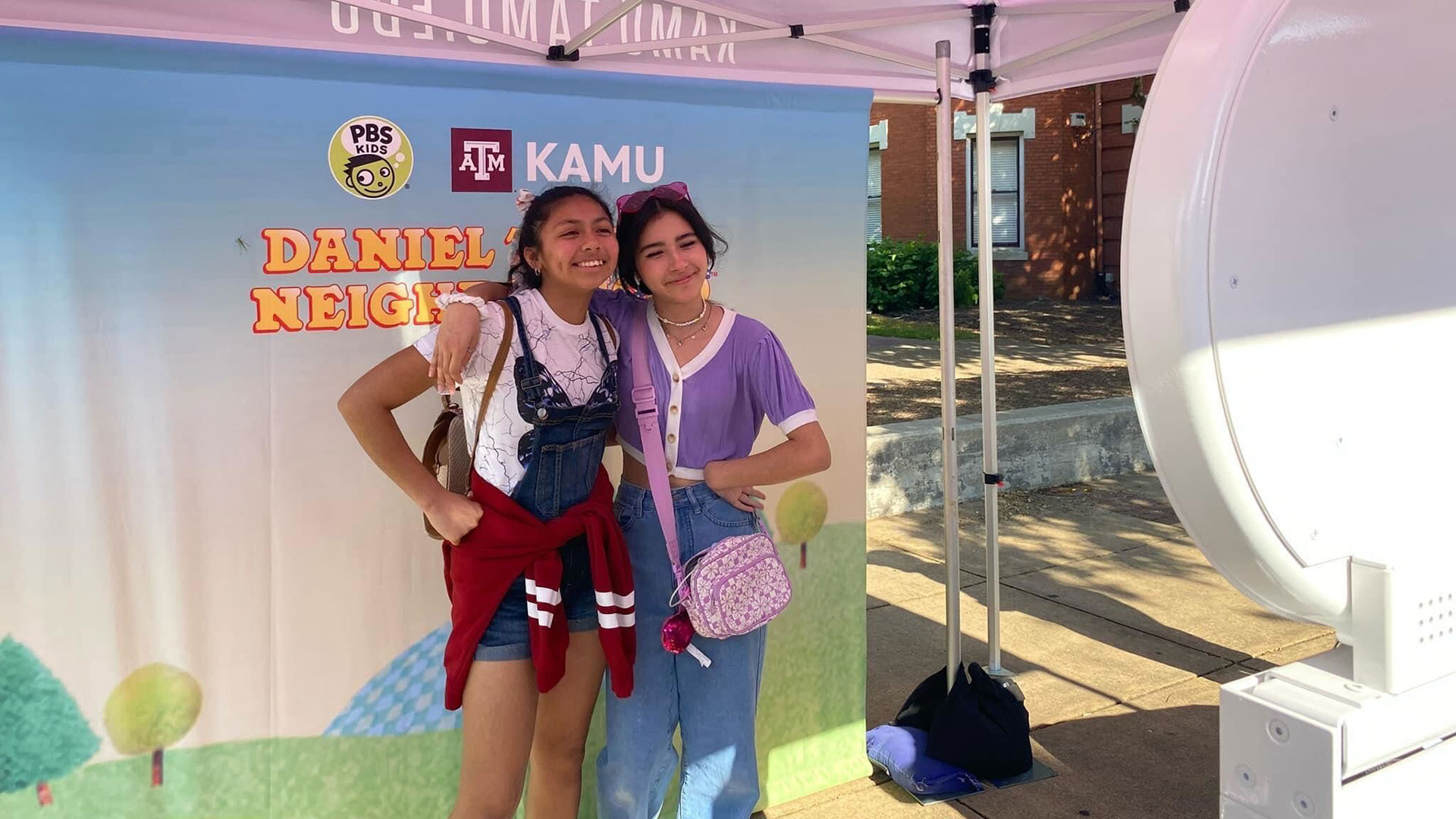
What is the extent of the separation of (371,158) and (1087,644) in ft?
12.4

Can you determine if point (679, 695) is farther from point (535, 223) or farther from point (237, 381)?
point (237, 381)

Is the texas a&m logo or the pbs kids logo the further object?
the texas a&m logo

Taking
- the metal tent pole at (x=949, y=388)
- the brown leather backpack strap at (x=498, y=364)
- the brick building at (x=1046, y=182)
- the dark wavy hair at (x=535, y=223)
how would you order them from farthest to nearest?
the brick building at (x=1046, y=182) < the metal tent pole at (x=949, y=388) < the dark wavy hair at (x=535, y=223) < the brown leather backpack strap at (x=498, y=364)

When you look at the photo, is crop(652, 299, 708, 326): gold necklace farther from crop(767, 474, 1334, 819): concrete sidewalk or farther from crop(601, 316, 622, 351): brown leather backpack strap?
crop(767, 474, 1334, 819): concrete sidewalk

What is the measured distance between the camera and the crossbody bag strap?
2482 mm

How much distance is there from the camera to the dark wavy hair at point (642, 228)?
2.52 metres

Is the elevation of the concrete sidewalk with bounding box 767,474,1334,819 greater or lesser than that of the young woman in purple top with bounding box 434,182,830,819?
lesser

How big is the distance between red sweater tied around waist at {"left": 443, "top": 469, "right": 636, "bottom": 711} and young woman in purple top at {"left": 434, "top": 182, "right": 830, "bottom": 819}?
0.13 meters

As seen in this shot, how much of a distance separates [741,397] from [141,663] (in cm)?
166

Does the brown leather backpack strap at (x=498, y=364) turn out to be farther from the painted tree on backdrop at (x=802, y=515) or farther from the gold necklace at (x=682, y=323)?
the painted tree on backdrop at (x=802, y=515)

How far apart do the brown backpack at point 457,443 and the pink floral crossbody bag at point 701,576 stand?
1.02 feet

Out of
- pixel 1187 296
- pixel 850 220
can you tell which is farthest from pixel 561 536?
pixel 850 220

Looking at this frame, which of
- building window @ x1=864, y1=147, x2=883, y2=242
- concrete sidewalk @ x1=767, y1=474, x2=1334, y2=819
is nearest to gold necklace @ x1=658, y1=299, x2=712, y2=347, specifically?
concrete sidewalk @ x1=767, y1=474, x2=1334, y2=819

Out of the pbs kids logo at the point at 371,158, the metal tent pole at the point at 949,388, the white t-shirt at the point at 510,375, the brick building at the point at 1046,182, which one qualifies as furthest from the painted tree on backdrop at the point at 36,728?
the brick building at the point at 1046,182
